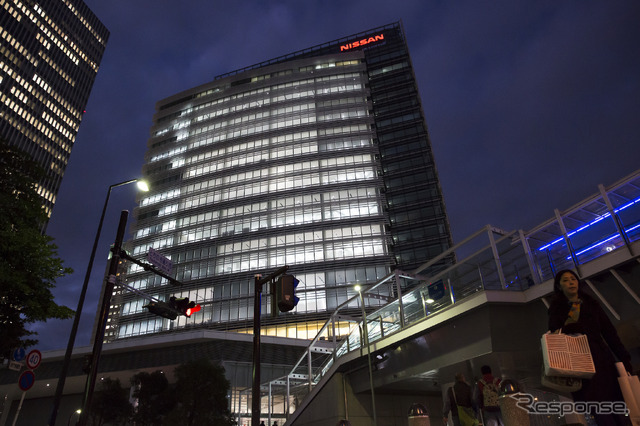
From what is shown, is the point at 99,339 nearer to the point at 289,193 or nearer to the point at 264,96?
the point at 289,193

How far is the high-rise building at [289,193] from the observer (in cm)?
6162

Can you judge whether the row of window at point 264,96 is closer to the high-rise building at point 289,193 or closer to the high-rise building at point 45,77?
the high-rise building at point 289,193

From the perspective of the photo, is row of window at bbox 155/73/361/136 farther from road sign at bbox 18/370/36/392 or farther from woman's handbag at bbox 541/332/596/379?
woman's handbag at bbox 541/332/596/379

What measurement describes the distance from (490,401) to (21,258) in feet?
47.1

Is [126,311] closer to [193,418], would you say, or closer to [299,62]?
[193,418]

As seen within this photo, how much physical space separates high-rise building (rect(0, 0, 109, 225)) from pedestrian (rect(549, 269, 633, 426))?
11179 cm

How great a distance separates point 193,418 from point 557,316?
23.5m

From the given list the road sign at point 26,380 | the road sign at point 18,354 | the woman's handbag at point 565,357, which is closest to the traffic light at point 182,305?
the road sign at point 26,380

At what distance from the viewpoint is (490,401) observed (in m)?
7.86

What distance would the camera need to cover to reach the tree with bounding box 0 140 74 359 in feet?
41.9

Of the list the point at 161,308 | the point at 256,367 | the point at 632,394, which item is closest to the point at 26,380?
the point at 161,308

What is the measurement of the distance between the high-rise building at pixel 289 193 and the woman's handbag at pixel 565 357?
170 ft

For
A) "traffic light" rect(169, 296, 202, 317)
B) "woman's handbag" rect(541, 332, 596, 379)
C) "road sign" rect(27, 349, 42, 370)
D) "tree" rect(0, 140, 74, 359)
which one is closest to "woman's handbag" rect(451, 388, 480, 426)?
"woman's handbag" rect(541, 332, 596, 379)

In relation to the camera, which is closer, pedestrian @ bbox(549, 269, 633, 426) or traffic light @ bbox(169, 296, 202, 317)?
pedestrian @ bbox(549, 269, 633, 426)
